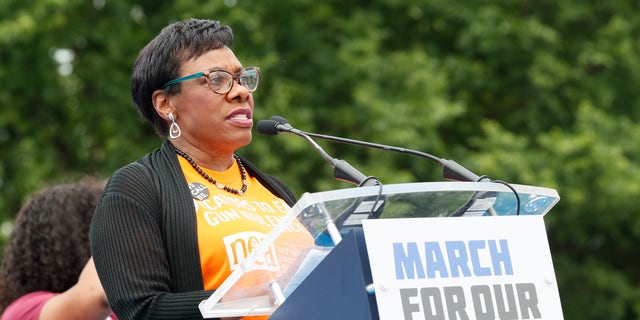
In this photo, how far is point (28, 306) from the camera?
3.83 meters

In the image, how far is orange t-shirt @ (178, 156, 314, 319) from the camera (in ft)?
7.94

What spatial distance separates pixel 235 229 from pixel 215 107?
38 cm

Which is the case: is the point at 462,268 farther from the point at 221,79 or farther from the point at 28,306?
the point at 28,306

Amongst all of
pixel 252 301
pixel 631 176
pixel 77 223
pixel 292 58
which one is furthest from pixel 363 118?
pixel 252 301

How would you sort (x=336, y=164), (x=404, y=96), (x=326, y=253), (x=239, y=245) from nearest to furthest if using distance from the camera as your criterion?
(x=326, y=253), (x=336, y=164), (x=239, y=245), (x=404, y=96)

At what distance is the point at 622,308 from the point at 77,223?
9061 mm

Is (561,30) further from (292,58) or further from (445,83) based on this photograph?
(292,58)

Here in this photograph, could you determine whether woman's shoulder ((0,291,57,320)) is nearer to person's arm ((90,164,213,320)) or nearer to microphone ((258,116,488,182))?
person's arm ((90,164,213,320))

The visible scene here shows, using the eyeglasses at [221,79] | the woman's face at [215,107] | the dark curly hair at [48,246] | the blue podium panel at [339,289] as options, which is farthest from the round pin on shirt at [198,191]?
the dark curly hair at [48,246]

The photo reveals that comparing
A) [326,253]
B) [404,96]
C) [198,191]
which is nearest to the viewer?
[326,253]

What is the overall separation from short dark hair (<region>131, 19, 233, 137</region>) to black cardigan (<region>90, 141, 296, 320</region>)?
317mm

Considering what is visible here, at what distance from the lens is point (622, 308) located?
469 inches

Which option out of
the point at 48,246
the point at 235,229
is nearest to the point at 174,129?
the point at 235,229

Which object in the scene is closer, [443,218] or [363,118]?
[443,218]
